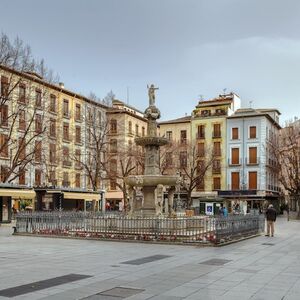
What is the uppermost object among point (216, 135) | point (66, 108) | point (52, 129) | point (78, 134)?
point (66, 108)

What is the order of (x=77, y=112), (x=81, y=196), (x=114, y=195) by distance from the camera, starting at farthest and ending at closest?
(x=114, y=195) < (x=77, y=112) < (x=81, y=196)

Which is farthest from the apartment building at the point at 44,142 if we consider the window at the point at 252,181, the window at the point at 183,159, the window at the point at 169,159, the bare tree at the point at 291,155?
the window at the point at 252,181

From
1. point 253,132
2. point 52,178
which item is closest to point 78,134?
point 52,178

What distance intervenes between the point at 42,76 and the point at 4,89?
3105 mm

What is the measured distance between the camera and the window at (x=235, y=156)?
6800 cm

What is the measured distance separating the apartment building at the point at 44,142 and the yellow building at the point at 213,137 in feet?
54.9

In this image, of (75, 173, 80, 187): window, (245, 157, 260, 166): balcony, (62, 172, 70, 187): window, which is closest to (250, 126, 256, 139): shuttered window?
(245, 157, 260, 166): balcony

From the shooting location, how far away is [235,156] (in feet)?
224

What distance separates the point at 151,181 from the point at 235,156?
47.0 metres

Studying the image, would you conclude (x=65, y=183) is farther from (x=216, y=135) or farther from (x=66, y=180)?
(x=216, y=135)

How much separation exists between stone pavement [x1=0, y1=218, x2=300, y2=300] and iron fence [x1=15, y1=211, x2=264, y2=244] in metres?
1.09

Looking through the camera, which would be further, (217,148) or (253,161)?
(217,148)

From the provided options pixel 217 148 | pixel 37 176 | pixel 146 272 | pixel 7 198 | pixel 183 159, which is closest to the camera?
pixel 146 272

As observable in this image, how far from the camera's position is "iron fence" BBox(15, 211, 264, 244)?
767 inches
